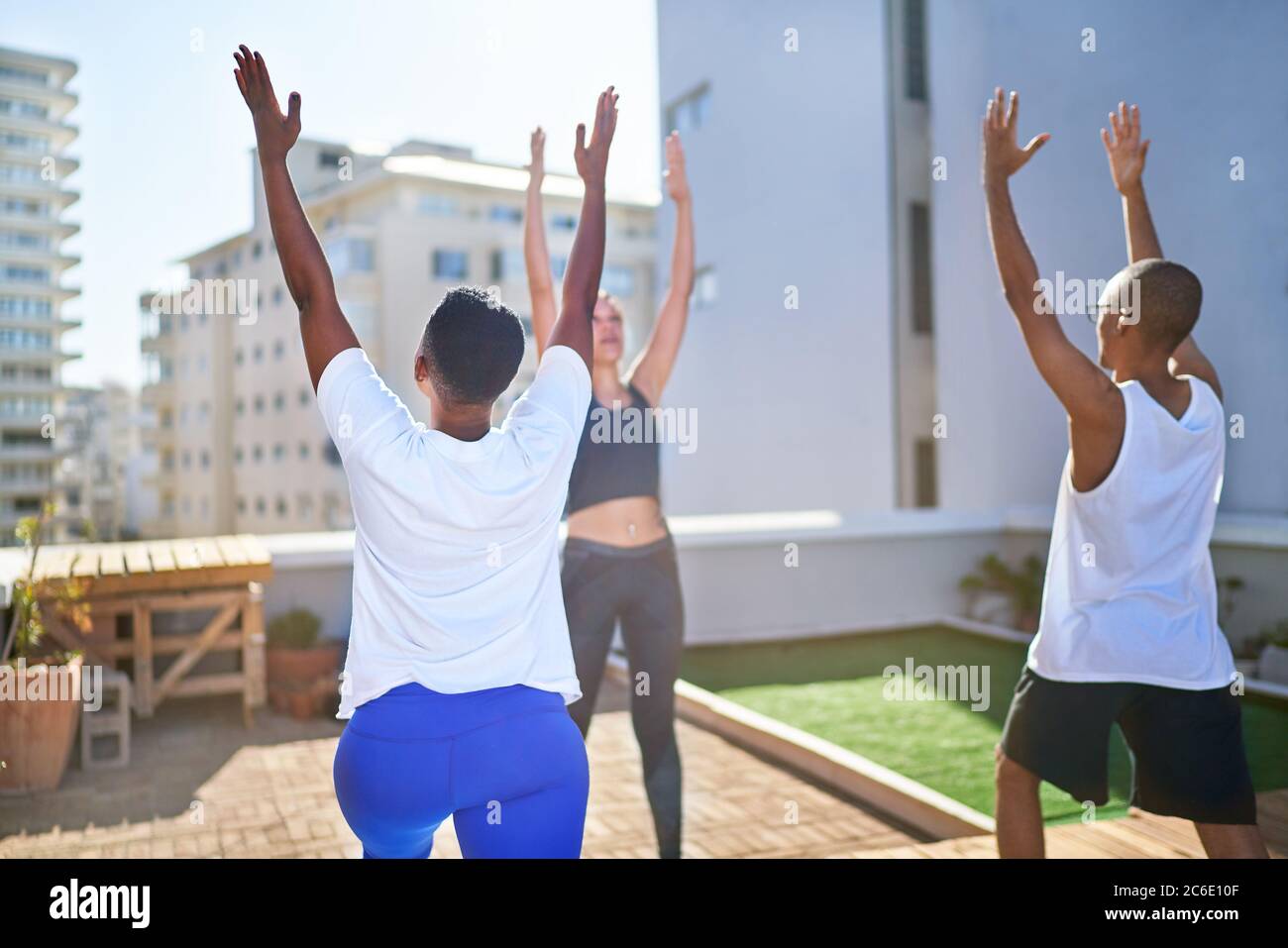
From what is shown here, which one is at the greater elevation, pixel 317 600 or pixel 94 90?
pixel 94 90

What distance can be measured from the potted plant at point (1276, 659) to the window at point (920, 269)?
5.79m

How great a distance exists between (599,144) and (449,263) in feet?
114

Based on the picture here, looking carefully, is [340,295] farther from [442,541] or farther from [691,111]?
[442,541]

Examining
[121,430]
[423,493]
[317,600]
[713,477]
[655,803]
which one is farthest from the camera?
[121,430]

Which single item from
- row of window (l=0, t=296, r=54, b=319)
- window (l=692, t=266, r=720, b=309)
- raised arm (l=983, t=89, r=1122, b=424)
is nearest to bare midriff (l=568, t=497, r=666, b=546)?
raised arm (l=983, t=89, r=1122, b=424)

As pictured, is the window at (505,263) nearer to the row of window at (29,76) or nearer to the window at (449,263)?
the window at (449,263)

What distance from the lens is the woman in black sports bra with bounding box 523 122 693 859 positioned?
11.8 feet

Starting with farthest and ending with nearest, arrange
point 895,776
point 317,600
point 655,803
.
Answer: point 317,600 → point 895,776 → point 655,803

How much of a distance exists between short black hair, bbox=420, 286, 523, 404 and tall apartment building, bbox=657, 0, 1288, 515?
7320mm

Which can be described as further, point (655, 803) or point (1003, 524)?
point (1003, 524)
